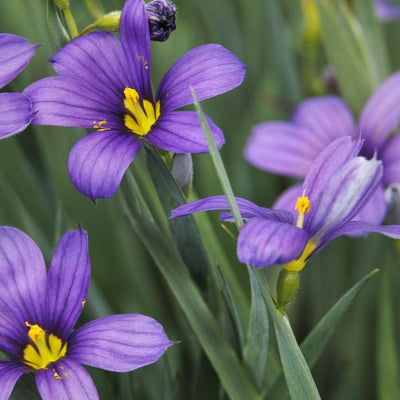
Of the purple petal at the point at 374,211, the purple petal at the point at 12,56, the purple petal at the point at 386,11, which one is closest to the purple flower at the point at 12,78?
the purple petal at the point at 12,56

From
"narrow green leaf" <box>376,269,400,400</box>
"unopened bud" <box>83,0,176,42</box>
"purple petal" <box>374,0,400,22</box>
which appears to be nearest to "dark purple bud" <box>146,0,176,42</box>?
"unopened bud" <box>83,0,176,42</box>

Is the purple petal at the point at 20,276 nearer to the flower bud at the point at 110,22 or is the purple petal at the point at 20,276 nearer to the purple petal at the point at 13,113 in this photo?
the purple petal at the point at 13,113

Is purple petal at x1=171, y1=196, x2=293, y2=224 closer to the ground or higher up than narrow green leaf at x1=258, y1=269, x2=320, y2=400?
higher up

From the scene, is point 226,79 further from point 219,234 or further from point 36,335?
point 219,234

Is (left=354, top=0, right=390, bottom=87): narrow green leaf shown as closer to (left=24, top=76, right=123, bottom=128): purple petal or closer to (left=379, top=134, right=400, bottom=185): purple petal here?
(left=379, top=134, right=400, bottom=185): purple petal

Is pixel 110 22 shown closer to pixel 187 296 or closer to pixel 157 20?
pixel 157 20

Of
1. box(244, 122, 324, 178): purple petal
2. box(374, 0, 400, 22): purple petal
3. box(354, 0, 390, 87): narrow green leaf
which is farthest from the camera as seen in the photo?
box(374, 0, 400, 22): purple petal

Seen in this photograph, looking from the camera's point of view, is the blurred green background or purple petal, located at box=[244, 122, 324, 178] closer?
the blurred green background
